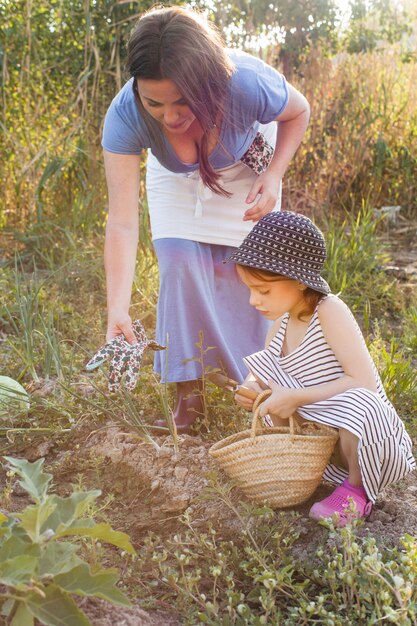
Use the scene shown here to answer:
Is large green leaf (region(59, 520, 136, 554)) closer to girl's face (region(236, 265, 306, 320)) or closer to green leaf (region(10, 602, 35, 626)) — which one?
green leaf (region(10, 602, 35, 626))

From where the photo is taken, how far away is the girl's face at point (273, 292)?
2326 mm

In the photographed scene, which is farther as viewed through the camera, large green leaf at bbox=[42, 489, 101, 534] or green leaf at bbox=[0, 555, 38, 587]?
large green leaf at bbox=[42, 489, 101, 534]

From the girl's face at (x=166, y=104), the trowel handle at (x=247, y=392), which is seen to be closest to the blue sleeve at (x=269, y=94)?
the girl's face at (x=166, y=104)

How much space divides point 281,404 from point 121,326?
2.00 feet

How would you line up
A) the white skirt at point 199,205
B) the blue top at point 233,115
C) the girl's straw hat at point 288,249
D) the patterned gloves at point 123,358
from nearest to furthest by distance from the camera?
the girl's straw hat at point 288,249 → the patterned gloves at point 123,358 → the blue top at point 233,115 → the white skirt at point 199,205

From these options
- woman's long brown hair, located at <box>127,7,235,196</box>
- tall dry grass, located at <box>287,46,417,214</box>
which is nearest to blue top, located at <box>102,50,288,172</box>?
woman's long brown hair, located at <box>127,7,235,196</box>

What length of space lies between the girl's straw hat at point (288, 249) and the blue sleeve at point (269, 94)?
59cm

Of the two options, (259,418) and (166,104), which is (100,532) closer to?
(259,418)

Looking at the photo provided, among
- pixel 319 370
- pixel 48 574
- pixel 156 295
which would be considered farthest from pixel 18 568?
pixel 156 295

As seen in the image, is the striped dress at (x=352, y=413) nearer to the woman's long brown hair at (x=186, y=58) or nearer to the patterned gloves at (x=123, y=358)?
the patterned gloves at (x=123, y=358)

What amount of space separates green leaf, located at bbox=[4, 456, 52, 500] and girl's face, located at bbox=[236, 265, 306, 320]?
0.86 meters

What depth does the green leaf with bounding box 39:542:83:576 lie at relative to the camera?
1499 millimetres

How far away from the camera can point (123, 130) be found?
2672 millimetres

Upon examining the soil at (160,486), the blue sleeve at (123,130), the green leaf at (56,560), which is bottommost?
the soil at (160,486)
